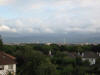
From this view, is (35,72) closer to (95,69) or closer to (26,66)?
(26,66)

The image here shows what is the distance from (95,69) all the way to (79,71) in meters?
4.47

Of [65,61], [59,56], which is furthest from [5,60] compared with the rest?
[59,56]

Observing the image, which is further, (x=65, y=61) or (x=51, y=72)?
(x=65, y=61)

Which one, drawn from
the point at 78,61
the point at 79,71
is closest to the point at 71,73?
the point at 79,71

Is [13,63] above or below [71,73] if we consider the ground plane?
above

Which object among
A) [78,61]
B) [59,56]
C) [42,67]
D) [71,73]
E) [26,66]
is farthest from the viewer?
[59,56]

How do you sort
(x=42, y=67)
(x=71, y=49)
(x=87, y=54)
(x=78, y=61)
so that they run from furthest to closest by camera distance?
(x=71, y=49) < (x=87, y=54) < (x=78, y=61) < (x=42, y=67)

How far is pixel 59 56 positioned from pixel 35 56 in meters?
19.5

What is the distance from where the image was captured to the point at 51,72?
1070 inches

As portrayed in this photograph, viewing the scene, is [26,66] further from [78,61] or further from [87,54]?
[87,54]

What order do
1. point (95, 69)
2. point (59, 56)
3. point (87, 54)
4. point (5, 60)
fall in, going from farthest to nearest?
point (87, 54), point (59, 56), point (95, 69), point (5, 60)

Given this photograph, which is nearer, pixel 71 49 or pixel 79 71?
pixel 79 71

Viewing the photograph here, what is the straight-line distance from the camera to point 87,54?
2387 inches

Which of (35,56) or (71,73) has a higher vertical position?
(35,56)
